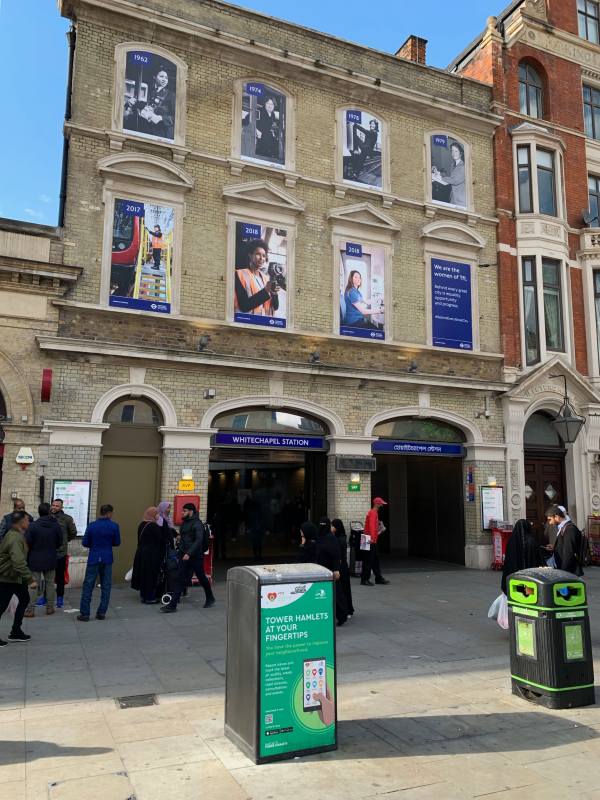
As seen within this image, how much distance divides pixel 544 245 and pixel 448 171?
345 cm

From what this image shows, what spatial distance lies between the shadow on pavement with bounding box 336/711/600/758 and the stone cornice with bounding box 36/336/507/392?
9102mm

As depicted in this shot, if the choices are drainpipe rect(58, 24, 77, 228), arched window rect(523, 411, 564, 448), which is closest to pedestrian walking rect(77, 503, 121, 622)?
drainpipe rect(58, 24, 77, 228)

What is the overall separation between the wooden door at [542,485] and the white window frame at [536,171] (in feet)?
22.7

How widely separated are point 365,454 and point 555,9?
15.6 metres

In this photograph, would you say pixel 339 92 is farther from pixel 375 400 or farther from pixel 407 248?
pixel 375 400

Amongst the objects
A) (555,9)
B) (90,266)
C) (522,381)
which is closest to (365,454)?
(522,381)

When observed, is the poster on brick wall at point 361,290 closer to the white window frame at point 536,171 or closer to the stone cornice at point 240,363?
the stone cornice at point 240,363

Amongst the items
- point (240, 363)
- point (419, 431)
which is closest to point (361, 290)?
point (240, 363)

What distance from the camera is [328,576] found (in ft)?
16.0

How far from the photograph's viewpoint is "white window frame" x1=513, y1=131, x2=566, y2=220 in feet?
58.3

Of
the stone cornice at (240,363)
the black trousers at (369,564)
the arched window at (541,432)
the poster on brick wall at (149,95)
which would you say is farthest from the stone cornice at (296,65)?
the black trousers at (369,564)

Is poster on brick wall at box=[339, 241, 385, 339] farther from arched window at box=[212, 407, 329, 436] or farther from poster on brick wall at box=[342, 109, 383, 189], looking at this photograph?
arched window at box=[212, 407, 329, 436]

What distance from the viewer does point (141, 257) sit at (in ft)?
43.4

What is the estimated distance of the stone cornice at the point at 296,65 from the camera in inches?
540
